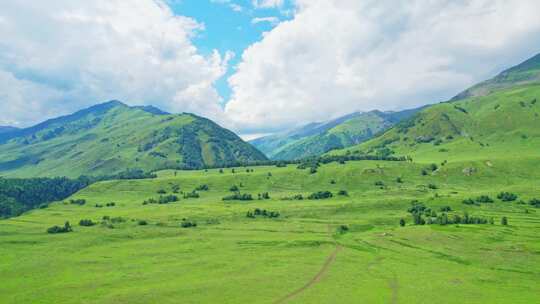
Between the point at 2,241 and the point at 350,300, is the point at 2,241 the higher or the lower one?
the higher one

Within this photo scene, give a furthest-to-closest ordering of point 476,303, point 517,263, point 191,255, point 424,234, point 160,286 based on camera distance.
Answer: point 424,234 → point 191,255 → point 517,263 → point 160,286 → point 476,303

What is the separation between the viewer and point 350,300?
341 feet

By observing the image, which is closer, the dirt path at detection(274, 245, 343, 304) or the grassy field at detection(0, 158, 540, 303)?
the dirt path at detection(274, 245, 343, 304)

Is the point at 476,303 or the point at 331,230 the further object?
the point at 331,230

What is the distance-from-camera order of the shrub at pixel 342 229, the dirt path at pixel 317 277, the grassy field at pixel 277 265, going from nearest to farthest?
1. the dirt path at pixel 317 277
2. the grassy field at pixel 277 265
3. the shrub at pixel 342 229

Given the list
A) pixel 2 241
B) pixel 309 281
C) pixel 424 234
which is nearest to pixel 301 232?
pixel 424 234

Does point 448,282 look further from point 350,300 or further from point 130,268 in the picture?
point 130,268

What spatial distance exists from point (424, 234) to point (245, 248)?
2927 inches

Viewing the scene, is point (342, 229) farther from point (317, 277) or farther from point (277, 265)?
point (317, 277)

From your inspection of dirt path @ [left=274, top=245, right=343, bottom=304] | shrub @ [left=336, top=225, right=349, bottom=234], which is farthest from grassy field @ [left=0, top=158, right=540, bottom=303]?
shrub @ [left=336, top=225, right=349, bottom=234]

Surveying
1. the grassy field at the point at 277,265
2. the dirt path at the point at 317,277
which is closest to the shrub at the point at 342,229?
the grassy field at the point at 277,265

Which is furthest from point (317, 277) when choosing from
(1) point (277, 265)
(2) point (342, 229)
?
(2) point (342, 229)

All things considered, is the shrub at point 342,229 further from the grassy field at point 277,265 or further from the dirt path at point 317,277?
the dirt path at point 317,277

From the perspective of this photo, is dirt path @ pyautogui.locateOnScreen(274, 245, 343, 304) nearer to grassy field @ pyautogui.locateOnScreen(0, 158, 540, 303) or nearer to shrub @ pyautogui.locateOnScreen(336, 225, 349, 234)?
grassy field @ pyautogui.locateOnScreen(0, 158, 540, 303)
